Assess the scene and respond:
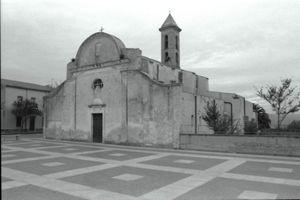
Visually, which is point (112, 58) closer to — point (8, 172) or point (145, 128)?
point (145, 128)

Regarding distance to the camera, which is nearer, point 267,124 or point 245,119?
point 245,119

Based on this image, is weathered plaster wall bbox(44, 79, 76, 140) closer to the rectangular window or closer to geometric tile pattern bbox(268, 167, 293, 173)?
the rectangular window

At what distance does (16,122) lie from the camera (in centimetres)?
4372

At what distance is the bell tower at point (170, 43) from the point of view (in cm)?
3912

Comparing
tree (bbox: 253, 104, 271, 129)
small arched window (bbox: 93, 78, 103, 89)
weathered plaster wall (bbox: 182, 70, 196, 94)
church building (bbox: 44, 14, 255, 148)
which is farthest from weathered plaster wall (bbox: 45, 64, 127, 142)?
tree (bbox: 253, 104, 271, 129)

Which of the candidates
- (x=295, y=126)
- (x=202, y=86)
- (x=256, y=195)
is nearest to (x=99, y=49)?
(x=202, y=86)

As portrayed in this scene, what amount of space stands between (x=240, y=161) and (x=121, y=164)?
6.15 m

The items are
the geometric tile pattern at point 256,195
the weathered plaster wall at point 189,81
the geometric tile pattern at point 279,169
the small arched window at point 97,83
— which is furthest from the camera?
the weathered plaster wall at point 189,81

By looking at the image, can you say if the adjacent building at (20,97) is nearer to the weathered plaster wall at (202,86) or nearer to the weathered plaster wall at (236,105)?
the weathered plaster wall at (202,86)

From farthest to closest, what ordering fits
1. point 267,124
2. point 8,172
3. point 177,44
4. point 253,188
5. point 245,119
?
point 267,124, point 177,44, point 245,119, point 8,172, point 253,188

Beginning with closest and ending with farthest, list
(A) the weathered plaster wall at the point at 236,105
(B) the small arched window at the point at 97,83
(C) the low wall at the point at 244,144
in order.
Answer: (C) the low wall at the point at 244,144 → (B) the small arched window at the point at 97,83 → (A) the weathered plaster wall at the point at 236,105

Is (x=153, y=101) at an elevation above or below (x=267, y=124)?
above

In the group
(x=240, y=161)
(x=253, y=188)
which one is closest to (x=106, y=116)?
(x=240, y=161)

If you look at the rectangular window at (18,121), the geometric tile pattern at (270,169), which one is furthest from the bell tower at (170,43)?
the geometric tile pattern at (270,169)
